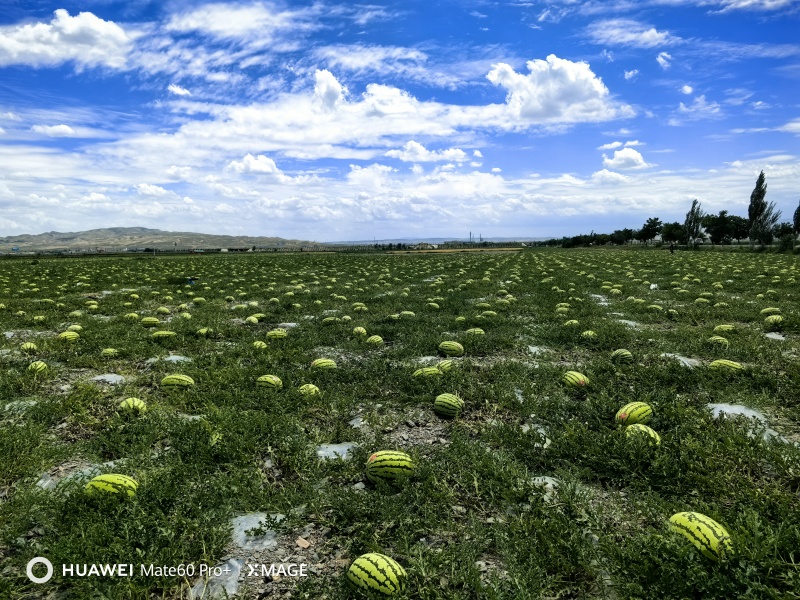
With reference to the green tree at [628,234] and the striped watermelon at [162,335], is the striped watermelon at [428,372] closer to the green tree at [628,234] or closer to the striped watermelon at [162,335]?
the striped watermelon at [162,335]

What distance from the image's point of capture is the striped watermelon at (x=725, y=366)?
228 inches

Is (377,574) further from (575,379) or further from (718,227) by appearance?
(718,227)

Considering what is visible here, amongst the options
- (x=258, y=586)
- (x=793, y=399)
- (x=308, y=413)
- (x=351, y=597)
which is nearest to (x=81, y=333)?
(x=308, y=413)

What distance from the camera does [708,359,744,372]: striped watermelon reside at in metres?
5.79

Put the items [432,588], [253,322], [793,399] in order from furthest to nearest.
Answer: [253,322], [793,399], [432,588]

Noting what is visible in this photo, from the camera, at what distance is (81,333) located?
8.39 m

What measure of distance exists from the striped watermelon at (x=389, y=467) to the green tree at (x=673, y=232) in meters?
85.6

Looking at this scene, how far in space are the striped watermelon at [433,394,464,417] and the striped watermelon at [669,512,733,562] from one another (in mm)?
2388

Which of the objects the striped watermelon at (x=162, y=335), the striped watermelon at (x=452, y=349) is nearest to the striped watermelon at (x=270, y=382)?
the striped watermelon at (x=452, y=349)

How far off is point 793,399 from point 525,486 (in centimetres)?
387

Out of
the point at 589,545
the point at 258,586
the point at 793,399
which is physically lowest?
the point at 258,586

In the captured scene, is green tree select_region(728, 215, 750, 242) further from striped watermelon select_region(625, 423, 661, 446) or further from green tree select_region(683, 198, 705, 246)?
striped watermelon select_region(625, 423, 661, 446)

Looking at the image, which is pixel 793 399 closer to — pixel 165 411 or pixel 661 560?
pixel 661 560

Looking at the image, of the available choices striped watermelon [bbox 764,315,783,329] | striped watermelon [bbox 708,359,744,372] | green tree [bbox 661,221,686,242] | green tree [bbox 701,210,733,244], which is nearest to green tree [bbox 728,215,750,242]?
green tree [bbox 701,210,733,244]
